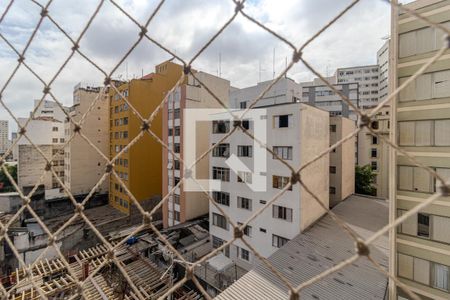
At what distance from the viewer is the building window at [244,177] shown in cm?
527

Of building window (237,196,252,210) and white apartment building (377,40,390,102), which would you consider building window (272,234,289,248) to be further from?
white apartment building (377,40,390,102)

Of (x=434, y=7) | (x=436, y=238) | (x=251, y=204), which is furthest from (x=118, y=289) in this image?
(x=434, y=7)

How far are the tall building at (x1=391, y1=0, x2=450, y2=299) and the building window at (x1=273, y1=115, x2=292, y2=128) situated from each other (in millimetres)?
1785

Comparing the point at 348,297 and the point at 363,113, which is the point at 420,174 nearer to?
the point at 348,297

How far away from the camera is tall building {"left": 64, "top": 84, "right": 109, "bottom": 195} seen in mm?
10133

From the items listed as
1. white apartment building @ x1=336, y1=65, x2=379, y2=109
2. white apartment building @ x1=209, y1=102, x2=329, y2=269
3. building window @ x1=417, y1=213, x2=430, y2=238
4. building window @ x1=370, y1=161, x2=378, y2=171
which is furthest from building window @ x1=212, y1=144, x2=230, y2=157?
white apartment building @ x1=336, y1=65, x2=379, y2=109

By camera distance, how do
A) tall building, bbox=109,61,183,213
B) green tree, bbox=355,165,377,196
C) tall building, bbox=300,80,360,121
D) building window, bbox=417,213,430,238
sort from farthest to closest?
tall building, bbox=300,80,360,121 < tall building, bbox=109,61,183,213 < green tree, bbox=355,165,377,196 < building window, bbox=417,213,430,238

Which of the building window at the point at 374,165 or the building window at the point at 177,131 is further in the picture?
the building window at the point at 374,165

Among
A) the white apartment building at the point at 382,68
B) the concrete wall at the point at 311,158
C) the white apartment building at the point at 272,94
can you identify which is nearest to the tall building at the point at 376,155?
the white apartment building at the point at 272,94

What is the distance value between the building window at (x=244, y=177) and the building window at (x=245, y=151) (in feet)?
1.35

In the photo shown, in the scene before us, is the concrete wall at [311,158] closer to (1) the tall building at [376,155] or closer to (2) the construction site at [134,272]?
(2) the construction site at [134,272]

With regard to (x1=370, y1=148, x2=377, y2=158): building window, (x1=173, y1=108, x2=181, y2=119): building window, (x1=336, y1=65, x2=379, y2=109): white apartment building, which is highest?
(x1=336, y1=65, x2=379, y2=109): white apartment building

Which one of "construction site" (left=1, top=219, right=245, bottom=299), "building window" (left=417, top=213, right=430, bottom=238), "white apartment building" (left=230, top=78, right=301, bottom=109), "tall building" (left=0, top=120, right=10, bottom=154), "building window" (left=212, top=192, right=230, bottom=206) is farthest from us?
"tall building" (left=0, top=120, right=10, bottom=154)

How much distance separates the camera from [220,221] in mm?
5918
